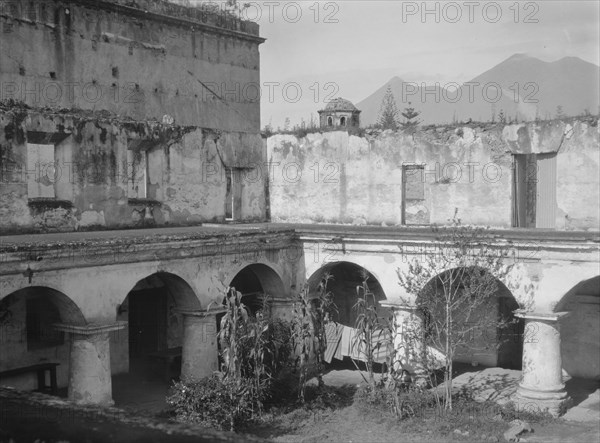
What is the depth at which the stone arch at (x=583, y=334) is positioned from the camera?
60.4 ft

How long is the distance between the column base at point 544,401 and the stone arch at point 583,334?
306 centimetres

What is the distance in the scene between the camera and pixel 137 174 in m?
18.2

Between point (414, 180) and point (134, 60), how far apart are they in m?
10.1

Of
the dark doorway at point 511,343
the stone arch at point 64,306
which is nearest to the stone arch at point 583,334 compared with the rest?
the dark doorway at point 511,343

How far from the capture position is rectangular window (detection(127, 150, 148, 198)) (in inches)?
713

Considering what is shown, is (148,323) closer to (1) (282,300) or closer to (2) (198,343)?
(1) (282,300)

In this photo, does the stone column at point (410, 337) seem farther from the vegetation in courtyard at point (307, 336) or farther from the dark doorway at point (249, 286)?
the dark doorway at point (249, 286)

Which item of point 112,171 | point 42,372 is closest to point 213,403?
point 42,372

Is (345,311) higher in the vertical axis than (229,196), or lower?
lower

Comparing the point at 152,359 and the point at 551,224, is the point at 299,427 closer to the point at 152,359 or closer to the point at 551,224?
the point at 152,359

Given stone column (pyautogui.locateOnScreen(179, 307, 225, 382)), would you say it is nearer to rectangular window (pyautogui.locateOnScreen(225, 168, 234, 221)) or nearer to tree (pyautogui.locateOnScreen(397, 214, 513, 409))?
tree (pyautogui.locateOnScreen(397, 214, 513, 409))

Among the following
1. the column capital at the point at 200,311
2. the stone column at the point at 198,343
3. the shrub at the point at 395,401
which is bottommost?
the shrub at the point at 395,401

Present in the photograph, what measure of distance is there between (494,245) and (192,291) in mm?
6413

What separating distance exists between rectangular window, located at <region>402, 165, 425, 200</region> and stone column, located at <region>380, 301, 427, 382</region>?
13.0 ft
